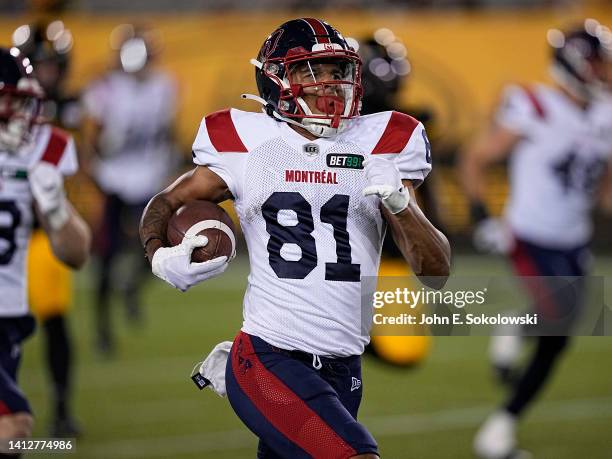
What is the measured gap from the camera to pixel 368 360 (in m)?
7.01

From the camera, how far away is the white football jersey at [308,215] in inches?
120

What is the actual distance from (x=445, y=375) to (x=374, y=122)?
3.83 m

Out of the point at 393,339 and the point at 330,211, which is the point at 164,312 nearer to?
the point at 393,339

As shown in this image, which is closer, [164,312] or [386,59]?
[386,59]

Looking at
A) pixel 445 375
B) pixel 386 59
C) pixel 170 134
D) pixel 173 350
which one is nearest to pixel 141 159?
pixel 170 134

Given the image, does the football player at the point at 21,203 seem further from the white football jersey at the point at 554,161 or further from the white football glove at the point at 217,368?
the white football jersey at the point at 554,161

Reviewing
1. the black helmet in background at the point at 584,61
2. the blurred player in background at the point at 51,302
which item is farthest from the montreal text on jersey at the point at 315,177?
the black helmet in background at the point at 584,61

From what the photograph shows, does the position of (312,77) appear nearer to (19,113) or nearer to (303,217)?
(303,217)

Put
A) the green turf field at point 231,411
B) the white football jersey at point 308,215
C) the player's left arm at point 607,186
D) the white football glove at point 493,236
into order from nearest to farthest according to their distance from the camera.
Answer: the white football jersey at point 308,215 → the green turf field at point 231,411 → the white football glove at point 493,236 → the player's left arm at point 607,186

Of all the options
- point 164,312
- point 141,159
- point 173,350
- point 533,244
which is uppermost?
point 533,244

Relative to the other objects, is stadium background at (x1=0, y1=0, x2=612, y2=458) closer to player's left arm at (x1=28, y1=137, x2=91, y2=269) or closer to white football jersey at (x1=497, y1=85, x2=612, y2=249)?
white football jersey at (x1=497, y1=85, x2=612, y2=249)

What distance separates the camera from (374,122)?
10.4 ft

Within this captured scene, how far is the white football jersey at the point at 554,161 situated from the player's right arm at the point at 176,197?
2873 mm

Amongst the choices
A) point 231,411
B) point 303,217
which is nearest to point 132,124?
point 231,411
